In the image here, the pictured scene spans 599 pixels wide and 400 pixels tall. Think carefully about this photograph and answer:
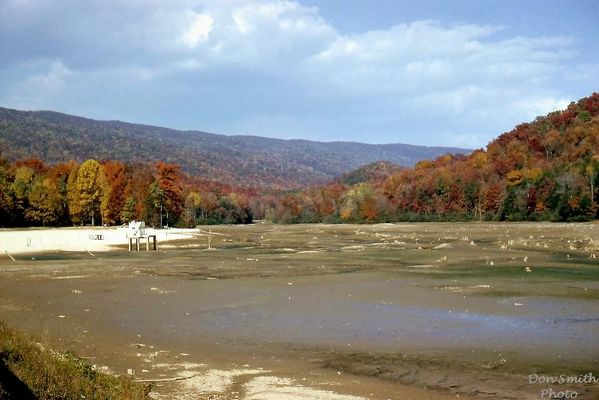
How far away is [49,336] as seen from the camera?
54.3 ft

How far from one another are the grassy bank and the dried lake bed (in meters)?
0.99

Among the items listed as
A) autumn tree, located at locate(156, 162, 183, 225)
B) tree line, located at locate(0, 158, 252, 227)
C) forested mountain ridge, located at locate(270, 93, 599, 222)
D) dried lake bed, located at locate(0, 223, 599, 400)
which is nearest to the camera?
dried lake bed, located at locate(0, 223, 599, 400)

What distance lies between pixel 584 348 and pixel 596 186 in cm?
8496

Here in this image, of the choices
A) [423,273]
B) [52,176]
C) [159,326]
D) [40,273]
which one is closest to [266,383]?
[159,326]

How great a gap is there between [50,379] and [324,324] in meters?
9.84

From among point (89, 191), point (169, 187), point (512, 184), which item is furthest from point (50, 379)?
point (512, 184)

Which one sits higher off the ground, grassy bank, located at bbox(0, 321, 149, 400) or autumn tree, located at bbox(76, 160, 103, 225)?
autumn tree, located at bbox(76, 160, 103, 225)

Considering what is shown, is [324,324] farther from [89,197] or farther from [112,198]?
[112,198]

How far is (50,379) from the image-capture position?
33.2 feet

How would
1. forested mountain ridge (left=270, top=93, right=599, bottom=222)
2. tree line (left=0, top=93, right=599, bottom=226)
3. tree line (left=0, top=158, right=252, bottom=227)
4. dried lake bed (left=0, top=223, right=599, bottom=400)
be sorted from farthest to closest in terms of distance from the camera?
forested mountain ridge (left=270, top=93, right=599, bottom=222), tree line (left=0, top=93, right=599, bottom=226), tree line (left=0, top=158, right=252, bottom=227), dried lake bed (left=0, top=223, right=599, bottom=400)

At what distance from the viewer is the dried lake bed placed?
1262cm

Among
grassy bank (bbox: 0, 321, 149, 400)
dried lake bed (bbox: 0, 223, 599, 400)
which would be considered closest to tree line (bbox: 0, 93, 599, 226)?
dried lake bed (bbox: 0, 223, 599, 400)

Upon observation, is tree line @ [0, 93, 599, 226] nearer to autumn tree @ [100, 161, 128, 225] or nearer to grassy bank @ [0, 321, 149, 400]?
autumn tree @ [100, 161, 128, 225]

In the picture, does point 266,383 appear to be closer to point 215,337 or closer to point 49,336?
Answer: point 215,337
